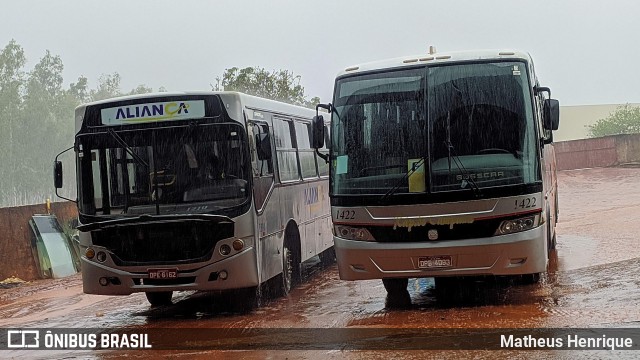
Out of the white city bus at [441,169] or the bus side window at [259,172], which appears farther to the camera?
the bus side window at [259,172]

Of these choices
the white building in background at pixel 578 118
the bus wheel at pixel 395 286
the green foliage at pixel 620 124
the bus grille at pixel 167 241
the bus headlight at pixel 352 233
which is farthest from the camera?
the white building in background at pixel 578 118

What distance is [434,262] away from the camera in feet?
32.9

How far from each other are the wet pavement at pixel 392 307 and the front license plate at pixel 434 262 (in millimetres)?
564

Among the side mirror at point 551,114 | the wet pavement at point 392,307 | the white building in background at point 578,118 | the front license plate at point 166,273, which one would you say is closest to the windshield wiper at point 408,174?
the wet pavement at point 392,307

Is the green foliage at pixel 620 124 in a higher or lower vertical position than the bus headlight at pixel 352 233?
higher

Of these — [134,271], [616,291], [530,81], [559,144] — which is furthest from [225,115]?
[559,144]

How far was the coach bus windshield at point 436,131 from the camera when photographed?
9.96 metres

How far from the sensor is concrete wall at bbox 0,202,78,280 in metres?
19.1

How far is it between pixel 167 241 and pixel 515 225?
4.24 metres

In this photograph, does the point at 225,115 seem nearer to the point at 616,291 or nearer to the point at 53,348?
the point at 53,348

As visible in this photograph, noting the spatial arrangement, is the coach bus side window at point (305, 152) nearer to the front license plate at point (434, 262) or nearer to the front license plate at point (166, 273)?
the front license plate at point (166, 273)

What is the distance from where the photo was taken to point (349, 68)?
10930 millimetres

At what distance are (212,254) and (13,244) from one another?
10.1 m

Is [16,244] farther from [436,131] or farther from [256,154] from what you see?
[436,131]
